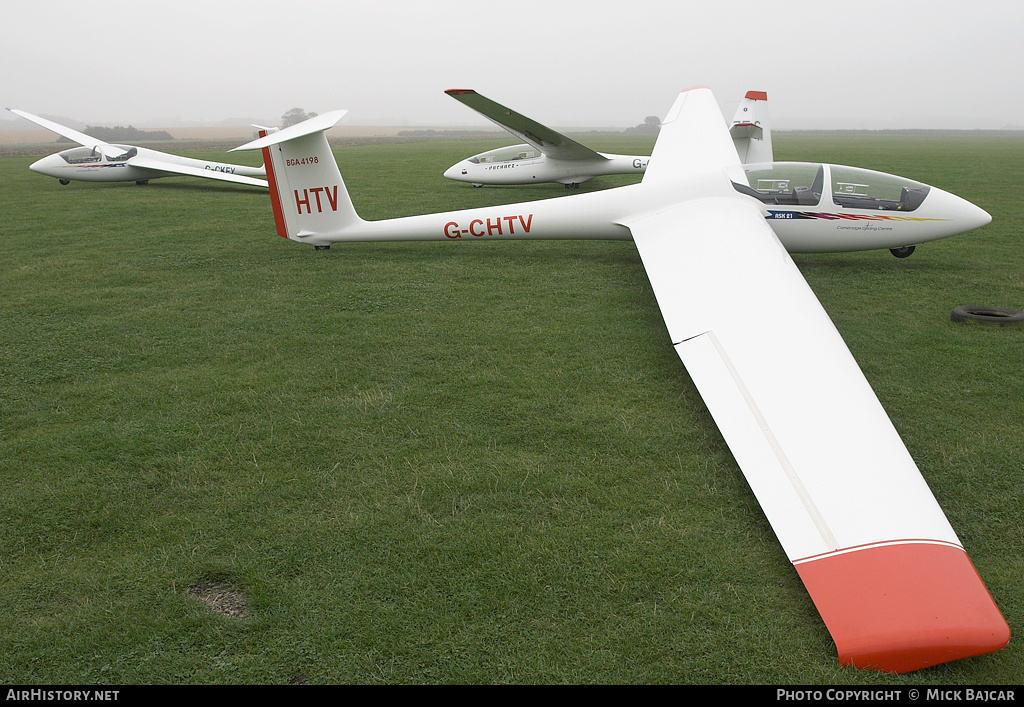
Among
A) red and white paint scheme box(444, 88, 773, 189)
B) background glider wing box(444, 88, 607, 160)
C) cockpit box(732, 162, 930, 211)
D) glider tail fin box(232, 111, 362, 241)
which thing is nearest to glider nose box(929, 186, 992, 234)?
cockpit box(732, 162, 930, 211)

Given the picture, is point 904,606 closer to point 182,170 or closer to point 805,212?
point 805,212

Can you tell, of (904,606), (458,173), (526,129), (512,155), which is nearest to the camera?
(904,606)

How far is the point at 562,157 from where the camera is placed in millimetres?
16344

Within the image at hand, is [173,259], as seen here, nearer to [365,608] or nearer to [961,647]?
[365,608]

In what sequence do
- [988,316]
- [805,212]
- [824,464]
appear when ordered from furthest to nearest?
[805,212], [988,316], [824,464]

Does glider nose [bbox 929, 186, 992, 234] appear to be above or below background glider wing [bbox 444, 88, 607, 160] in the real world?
below

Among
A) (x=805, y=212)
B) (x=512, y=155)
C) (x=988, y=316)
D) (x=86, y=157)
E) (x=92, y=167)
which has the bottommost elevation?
(x=988, y=316)

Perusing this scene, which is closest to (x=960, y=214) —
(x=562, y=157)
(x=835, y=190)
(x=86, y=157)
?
(x=835, y=190)

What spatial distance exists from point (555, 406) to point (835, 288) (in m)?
5.07

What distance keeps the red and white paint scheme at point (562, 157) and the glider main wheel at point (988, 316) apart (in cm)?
1024

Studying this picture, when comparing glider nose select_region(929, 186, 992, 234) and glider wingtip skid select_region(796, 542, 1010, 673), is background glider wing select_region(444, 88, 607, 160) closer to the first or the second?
glider nose select_region(929, 186, 992, 234)

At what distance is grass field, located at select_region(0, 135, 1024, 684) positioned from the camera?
2.73 meters

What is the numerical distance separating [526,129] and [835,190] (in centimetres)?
853

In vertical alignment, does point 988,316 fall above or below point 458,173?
below
